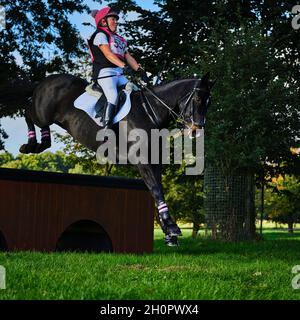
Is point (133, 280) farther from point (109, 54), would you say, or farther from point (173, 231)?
point (109, 54)

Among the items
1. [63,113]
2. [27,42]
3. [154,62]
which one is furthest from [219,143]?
[63,113]

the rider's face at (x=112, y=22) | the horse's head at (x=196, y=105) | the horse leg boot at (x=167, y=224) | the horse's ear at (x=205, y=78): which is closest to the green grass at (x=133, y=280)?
the horse leg boot at (x=167, y=224)

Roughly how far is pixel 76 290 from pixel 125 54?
2.78 m

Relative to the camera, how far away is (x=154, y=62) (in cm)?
2220

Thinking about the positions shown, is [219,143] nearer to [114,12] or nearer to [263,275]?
[263,275]

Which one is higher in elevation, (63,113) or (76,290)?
(63,113)

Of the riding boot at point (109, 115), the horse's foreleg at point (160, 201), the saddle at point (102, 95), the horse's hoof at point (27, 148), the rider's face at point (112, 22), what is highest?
the rider's face at point (112, 22)

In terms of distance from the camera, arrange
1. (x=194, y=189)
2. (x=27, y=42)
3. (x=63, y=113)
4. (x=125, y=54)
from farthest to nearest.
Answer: (x=194, y=189) → (x=27, y=42) → (x=63, y=113) → (x=125, y=54)

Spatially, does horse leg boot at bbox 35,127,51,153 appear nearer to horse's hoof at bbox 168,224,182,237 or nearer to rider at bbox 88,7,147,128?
rider at bbox 88,7,147,128

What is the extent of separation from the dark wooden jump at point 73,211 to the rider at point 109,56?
5.64 meters

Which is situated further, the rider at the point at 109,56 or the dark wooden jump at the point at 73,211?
the dark wooden jump at the point at 73,211

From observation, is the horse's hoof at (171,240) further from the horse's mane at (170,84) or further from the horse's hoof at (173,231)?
the horse's mane at (170,84)

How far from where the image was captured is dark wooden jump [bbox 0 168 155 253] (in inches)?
453

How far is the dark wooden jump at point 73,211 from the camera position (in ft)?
37.8
